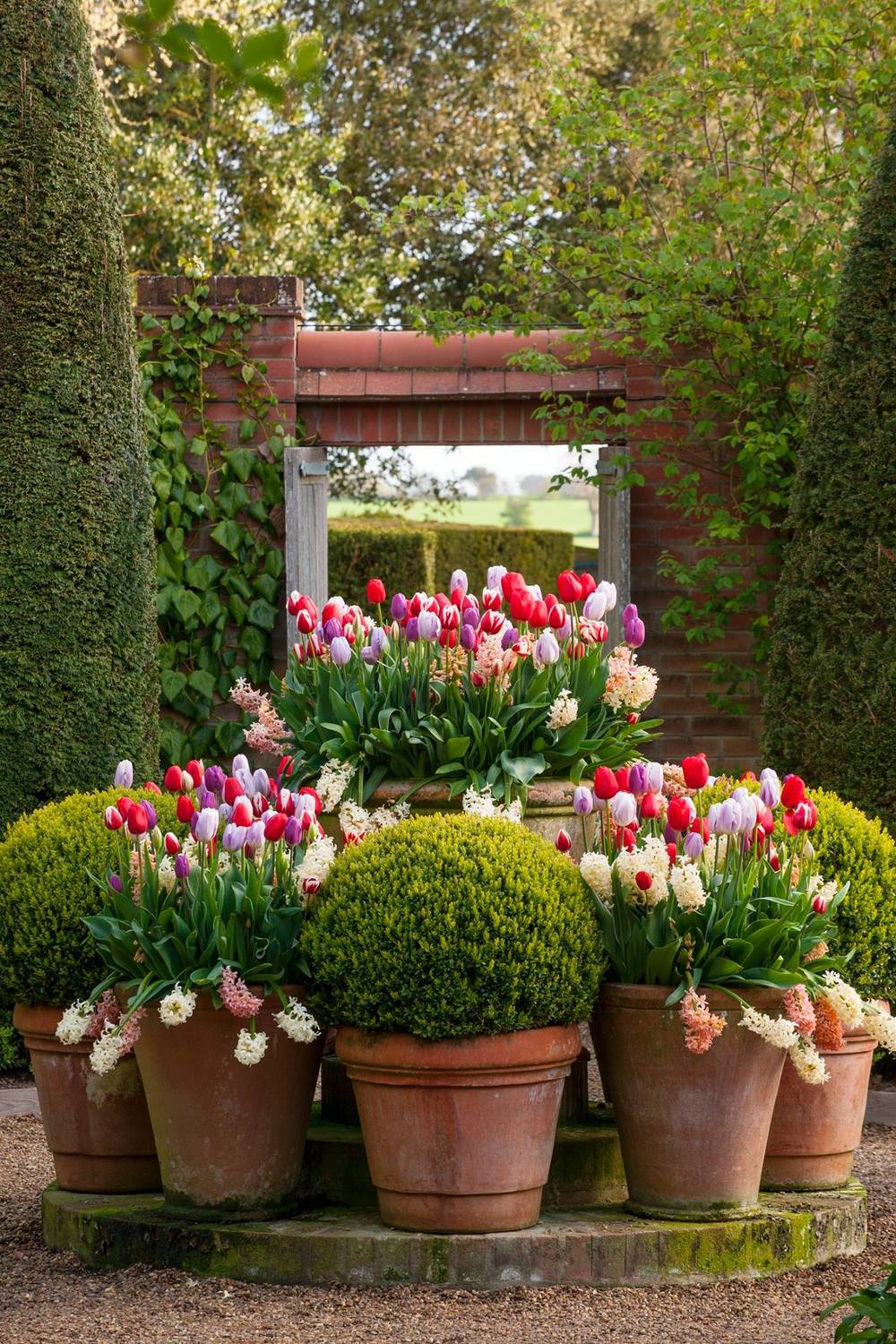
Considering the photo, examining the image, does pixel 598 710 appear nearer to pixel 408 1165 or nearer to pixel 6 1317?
pixel 408 1165

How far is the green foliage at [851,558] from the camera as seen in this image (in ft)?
16.9

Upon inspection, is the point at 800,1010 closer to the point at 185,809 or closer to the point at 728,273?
the point at 185,809

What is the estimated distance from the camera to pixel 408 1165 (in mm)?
3098

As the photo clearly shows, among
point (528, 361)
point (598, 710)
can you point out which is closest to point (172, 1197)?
point (598, 710)

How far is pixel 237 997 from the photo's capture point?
3.04 metres

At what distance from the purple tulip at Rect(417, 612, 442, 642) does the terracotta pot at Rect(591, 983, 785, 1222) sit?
37.1 inches

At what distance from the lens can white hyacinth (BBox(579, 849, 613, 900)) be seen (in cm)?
324

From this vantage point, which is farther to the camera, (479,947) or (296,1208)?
(296,1208)

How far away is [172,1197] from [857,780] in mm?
2856

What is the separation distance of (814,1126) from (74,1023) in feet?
5.70

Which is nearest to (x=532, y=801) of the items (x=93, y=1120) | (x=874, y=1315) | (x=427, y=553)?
(x=93, y=1120)

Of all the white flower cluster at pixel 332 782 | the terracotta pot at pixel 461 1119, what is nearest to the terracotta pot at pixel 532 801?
the white flower cluster at pixel 332 782

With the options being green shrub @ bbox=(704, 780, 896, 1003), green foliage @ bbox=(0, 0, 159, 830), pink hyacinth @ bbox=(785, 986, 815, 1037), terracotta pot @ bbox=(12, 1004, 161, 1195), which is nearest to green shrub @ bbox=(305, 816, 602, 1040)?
pink hyacinth @ bbox=(785, 986, 815, 1037)

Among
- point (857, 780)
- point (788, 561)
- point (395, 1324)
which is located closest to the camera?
point (395, 1324)
